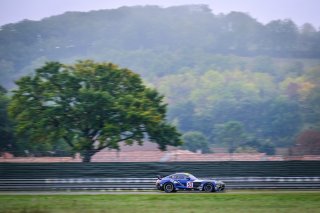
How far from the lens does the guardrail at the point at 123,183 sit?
3350cm

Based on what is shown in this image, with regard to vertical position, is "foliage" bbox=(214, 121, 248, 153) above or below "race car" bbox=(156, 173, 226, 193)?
above

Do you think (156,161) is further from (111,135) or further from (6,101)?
(6,101)

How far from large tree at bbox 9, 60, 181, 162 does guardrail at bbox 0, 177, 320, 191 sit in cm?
739

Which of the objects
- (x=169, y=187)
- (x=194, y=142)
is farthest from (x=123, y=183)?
(x=194, y=142)

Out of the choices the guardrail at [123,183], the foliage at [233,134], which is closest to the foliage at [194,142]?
the foliage at [233,134]

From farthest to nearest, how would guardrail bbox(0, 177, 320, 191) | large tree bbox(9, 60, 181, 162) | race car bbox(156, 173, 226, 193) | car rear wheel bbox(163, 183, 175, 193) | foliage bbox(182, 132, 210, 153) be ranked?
foliage bbox(182, 132, 210, 153) → large tree bbox(9, 60, 181, 162) → guardrail bbox(0, 177, 320, 191) → car rear wheel bbox(163, 183, 175, 193) → race car bbox(156, 173, 226, 193)

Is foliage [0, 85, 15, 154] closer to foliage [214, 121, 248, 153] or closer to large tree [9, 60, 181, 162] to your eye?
large tree [9, 60, 181, 162]

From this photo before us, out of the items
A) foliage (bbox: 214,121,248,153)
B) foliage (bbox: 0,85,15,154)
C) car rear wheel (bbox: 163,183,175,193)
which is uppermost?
foliage (bbox: 214,121,248,153)

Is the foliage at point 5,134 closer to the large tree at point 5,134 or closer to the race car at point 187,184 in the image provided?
the large tree at point 5,134

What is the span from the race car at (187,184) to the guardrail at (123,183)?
3.17m

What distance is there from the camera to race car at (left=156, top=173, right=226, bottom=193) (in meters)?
30.5

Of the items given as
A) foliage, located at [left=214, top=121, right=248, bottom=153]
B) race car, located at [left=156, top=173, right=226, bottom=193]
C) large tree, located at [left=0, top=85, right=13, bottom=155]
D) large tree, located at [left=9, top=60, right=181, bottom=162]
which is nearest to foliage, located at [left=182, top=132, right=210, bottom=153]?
foliage, located at [left=214, top=121, right=248, bottom=153]

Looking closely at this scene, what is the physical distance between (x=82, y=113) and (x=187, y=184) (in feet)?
52.8

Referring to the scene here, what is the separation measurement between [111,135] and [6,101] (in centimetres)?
2947
